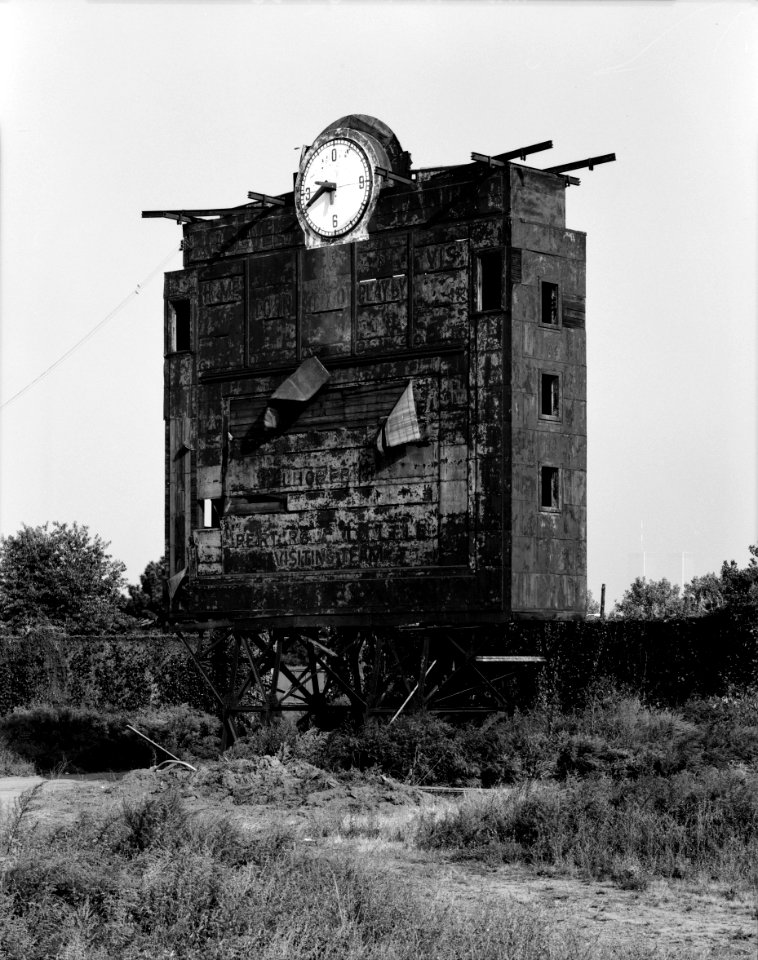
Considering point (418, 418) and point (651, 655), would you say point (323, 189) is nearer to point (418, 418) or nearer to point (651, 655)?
point (418, 418)

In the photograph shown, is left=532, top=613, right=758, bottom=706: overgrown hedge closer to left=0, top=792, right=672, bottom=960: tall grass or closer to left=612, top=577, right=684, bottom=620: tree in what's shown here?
left=0, top=792, right=672, bottom=960: tall grass

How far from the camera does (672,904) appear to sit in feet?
61.7

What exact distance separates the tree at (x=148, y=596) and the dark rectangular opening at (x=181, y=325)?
39.6 m

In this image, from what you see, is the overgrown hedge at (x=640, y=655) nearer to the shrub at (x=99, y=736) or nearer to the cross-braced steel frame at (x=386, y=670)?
the cross-braced steel frame at (x=386, y=670)

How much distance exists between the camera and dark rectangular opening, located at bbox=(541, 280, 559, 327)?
105ft

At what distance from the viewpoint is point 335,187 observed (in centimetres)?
3375

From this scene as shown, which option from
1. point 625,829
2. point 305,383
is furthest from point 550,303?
point 625,829

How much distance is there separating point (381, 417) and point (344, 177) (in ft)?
16.8

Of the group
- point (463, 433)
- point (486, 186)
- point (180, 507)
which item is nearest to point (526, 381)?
point (463, 433)

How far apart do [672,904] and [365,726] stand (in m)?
13.9

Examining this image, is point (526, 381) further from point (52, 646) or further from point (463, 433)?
point (52, 646)

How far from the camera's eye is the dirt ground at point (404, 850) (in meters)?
17.5

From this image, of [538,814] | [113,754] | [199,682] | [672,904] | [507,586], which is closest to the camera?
[672,904]

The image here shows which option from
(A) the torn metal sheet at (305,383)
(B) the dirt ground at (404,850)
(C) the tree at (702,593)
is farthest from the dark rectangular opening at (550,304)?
(C) the tree at (702,593)
